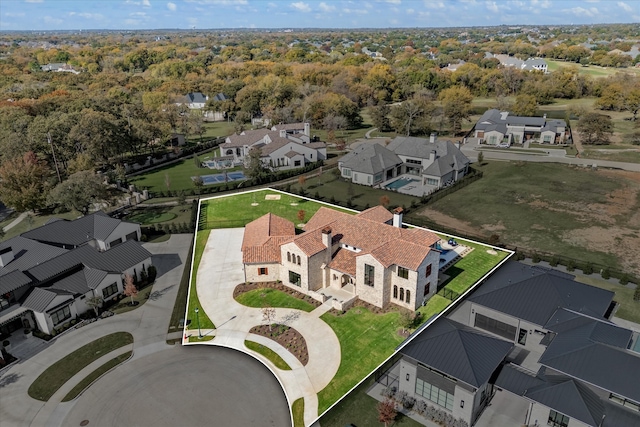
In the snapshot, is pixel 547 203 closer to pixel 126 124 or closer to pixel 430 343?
pixel 430 343

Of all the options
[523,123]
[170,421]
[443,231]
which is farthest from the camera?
[523,123]

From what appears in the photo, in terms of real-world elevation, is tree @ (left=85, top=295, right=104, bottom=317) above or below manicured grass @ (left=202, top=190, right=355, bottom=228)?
above

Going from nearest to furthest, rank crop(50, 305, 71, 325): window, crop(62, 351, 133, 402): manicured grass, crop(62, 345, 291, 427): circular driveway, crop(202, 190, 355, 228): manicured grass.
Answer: crop(62, 345, 291, 427): circular driveway, crop(62, 351, 133, 402): manicured grass, crop(50, 305, 71, 325): window, crop(202, 190, 355, 228): manicured grass

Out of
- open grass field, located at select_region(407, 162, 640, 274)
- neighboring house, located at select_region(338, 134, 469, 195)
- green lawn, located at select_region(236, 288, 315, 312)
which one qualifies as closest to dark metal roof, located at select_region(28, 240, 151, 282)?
green lawn, located at select_region(236, 288, 315, 312)

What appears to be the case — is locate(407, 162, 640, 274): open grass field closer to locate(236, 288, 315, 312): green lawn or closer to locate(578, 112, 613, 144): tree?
locate(578, 112, 613, 144): tree

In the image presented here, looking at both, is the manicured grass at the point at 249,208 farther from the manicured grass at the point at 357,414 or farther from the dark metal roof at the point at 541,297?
the manicured grass at the point at 357,414

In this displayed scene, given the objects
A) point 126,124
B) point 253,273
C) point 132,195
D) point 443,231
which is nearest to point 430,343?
point 253,273

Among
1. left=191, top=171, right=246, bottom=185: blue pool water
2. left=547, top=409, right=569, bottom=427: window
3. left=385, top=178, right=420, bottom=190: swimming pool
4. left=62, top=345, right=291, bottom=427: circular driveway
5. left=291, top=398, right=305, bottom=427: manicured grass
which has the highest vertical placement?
left=547, top=409, right=569, bottom=427: window
